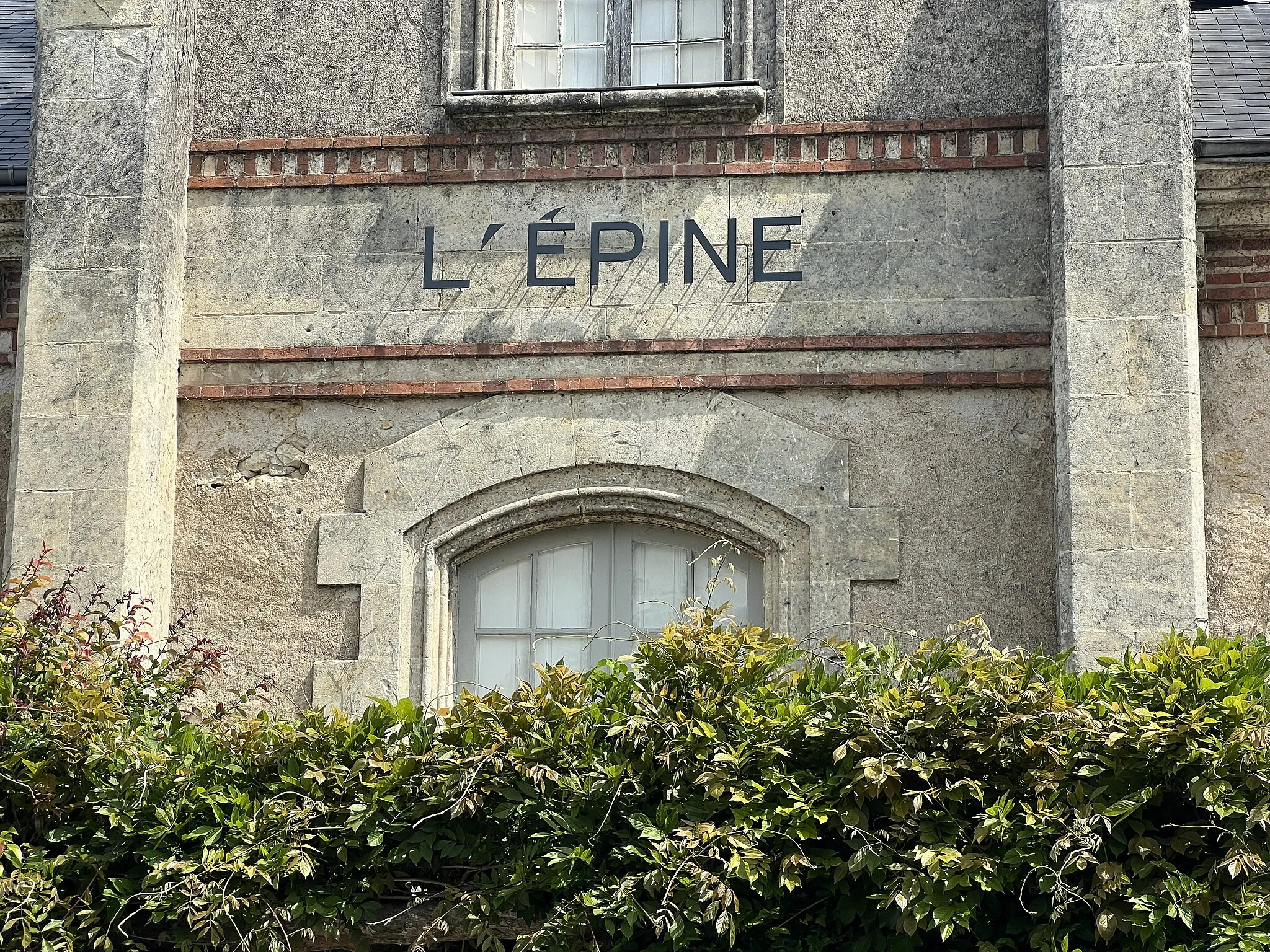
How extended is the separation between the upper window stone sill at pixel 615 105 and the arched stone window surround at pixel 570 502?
1364 mm

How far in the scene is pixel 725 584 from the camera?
8.23 m

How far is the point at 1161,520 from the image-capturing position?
7625 millimetres

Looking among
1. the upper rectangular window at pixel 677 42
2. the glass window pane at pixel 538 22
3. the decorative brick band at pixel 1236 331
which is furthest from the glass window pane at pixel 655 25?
the decorative brick band at pixel 1236 331

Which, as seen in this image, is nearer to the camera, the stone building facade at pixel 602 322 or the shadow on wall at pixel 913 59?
the stone building facade at pixel 602 322

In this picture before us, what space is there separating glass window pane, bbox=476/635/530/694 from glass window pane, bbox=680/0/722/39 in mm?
3132

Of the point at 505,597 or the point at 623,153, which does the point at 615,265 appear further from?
the point at 505,597

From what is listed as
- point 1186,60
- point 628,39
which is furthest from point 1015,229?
point 628,39

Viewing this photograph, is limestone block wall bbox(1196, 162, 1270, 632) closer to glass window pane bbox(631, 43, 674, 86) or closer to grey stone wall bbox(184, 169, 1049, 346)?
grey stone wall bbox(184, 169, 1049, 346)

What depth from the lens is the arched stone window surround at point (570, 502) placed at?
805cm

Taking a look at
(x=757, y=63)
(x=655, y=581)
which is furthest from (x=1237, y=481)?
(x=757, y=63)

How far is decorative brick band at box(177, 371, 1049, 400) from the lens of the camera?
26.8 ft

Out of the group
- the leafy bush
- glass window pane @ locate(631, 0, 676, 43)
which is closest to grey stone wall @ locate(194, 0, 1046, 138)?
glass window pane @ locate(631, 0, 676, 43)

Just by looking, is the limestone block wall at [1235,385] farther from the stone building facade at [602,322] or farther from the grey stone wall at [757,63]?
the grey stone wall at [757,63]

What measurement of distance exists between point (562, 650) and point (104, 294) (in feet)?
8.82
